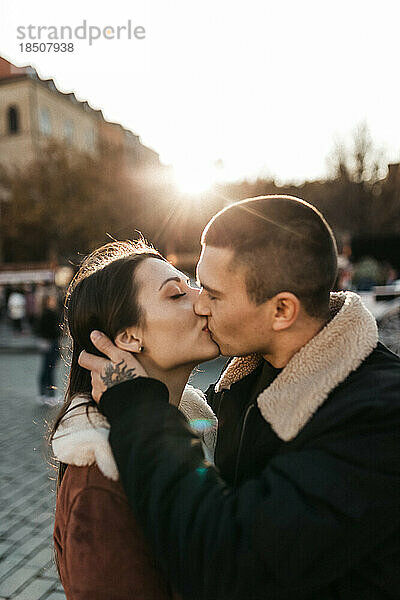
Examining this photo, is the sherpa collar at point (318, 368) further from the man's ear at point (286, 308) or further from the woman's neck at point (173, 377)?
the woman's neck at point (173, 377)

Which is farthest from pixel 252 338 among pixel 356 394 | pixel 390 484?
pixel 390 484

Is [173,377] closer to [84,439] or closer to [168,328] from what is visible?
[168,328]

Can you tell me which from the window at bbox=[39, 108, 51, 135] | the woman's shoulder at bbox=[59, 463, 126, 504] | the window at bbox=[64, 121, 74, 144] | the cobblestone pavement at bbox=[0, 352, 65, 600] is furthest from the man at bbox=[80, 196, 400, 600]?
the window at bbox=[64, 121, 74, 144]

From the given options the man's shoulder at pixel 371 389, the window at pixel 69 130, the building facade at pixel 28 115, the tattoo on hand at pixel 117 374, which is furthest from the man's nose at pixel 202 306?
the window at pixel 69 130

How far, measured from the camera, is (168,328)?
1.83m

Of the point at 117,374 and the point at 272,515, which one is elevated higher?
the point at 117,374

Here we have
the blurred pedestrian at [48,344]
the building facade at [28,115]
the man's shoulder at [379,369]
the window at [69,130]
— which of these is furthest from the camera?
the window at [69,130]

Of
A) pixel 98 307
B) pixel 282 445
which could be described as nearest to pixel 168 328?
pixel 98 307

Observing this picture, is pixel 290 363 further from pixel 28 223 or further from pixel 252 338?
pixel 28 223

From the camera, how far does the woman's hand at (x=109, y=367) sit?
160 centimetres

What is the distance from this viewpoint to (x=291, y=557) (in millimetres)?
1209

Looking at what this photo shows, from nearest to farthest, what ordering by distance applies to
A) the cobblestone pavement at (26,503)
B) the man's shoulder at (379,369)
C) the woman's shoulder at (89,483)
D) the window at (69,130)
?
the man's shoulder at (379,369)
the woman's shoulder at (89,483)
the cobblestone pavement at (26,503)
the window at (69,130)

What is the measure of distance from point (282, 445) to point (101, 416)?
0.53m

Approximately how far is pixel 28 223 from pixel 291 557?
1201 inches
